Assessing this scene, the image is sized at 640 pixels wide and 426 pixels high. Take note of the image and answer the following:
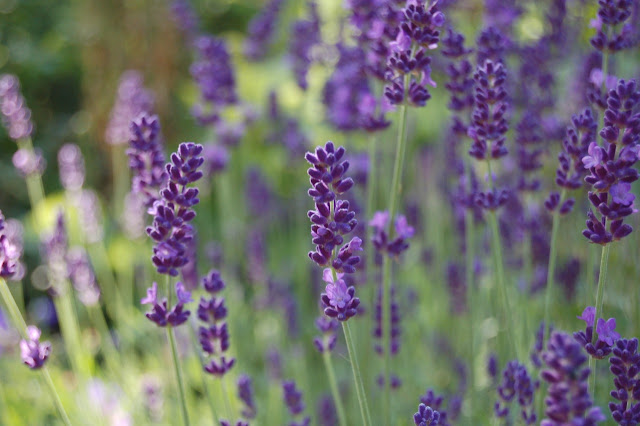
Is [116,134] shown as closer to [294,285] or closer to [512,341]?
[294,285]

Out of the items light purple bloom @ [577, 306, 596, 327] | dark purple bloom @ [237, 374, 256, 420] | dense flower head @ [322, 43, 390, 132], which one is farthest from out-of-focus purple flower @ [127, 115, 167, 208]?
light purple bloom @ [577, 306, 596, 327]

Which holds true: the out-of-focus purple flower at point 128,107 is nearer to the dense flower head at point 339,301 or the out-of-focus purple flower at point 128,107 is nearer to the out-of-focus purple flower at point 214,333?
the out-of-focus purple flower at point 214,333

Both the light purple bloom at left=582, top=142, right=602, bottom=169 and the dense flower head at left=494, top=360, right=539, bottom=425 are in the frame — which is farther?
the dense flower head at left=494, top=360, right=539, bottom=425

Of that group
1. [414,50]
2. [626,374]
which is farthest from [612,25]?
[626,374]

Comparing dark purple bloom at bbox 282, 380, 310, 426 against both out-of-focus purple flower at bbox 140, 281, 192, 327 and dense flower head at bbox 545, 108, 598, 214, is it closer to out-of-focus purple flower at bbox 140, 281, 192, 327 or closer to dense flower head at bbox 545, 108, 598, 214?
out-of-focus purple flower at bbox 140, 281, 192, 327

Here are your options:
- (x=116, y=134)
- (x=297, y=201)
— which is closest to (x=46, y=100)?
(x=116, y=134)

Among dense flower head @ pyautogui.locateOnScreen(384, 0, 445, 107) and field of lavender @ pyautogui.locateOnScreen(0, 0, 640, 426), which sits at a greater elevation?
dense flower head @ pyautogui.locateOnScreen(384, 0, 445, 107)

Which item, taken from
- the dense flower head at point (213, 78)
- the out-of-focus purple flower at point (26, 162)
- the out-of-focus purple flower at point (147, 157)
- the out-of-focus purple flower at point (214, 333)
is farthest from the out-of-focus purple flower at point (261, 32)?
the out-of-focus purple flower at point (214, 333)
